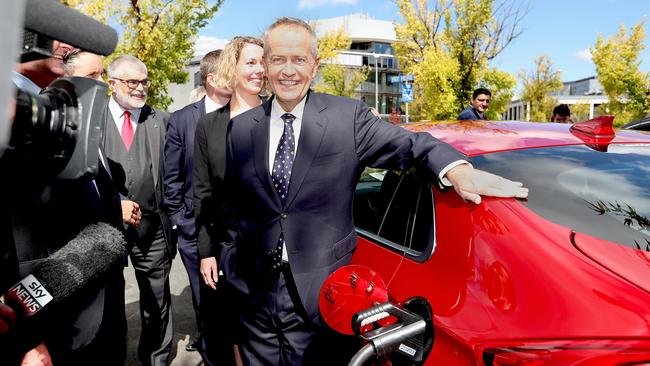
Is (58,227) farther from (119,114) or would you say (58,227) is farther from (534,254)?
(119,114)

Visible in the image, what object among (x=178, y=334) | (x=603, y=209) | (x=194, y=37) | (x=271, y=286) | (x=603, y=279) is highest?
(x=194, y=37)

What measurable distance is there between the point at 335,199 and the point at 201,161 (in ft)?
4.24

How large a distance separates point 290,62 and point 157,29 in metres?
13.1

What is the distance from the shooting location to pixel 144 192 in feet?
11.5

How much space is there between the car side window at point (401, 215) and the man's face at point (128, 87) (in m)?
1.87

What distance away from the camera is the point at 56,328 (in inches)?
61.7

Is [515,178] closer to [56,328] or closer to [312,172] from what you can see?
[312,172]

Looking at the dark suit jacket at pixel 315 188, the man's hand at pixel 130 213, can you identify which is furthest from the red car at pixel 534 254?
the man's hand at pixel 130 213

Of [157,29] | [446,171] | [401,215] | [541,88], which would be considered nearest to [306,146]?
[401,215]

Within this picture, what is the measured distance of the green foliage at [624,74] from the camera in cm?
2152

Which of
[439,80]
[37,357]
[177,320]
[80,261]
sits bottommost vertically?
[177,320]

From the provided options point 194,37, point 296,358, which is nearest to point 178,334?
point 296,358

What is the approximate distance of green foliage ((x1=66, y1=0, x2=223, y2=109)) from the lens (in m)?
13.9

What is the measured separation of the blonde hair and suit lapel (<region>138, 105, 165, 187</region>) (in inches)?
24.5
